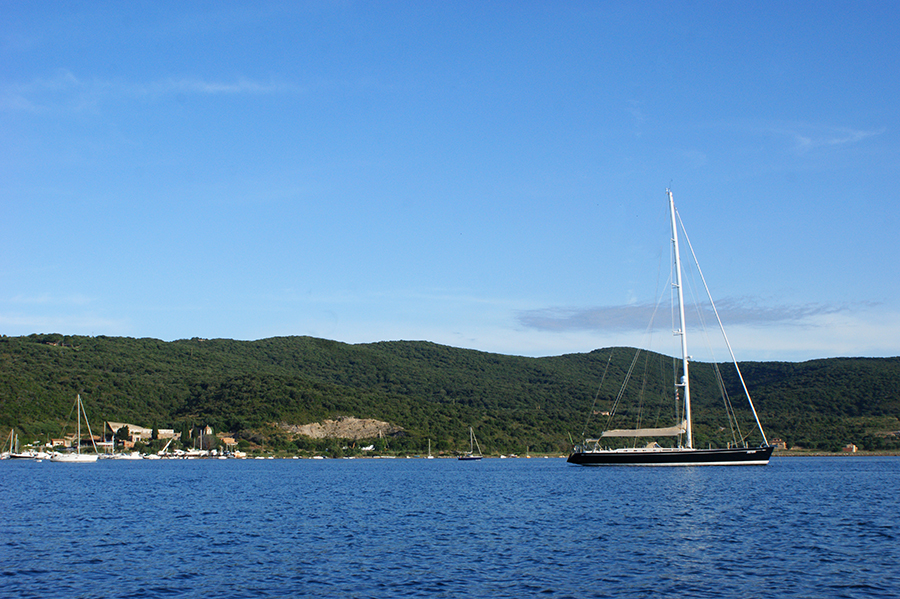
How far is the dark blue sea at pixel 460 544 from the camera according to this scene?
2380cm

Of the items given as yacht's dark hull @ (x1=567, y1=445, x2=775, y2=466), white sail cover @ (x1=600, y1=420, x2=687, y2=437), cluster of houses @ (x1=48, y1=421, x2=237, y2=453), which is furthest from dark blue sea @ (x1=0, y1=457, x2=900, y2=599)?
cluster of houses @ (x1=48, y1=421, x2=237, y2=453)

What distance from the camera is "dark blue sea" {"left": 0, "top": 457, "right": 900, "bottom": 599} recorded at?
23797 millimetres

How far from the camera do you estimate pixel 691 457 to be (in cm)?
8438

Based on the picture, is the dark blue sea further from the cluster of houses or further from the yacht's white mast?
the cluster of houses

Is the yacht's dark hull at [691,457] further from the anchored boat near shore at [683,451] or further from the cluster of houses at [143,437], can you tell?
the cluster of houses at [143,437]

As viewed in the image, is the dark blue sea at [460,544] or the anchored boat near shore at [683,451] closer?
the dark blue sea at [460,544]

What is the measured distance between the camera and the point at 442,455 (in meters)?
196

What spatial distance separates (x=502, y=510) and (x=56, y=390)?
527 ft

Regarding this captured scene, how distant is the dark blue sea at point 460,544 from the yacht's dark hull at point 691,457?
23628mm

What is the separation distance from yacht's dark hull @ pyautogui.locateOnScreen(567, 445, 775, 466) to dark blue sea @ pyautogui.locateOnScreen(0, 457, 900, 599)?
23.6 m

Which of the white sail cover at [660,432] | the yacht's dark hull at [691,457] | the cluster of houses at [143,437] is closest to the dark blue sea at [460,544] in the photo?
the yacht's dark hull at [691,457]

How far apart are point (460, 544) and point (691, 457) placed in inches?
2301

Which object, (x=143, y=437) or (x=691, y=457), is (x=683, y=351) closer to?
(x=691, y=457)

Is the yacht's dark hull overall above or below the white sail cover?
below
